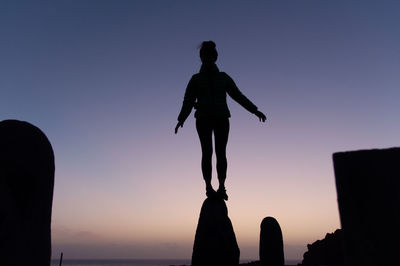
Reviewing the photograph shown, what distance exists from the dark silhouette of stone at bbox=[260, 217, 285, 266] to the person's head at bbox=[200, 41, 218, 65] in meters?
8.03

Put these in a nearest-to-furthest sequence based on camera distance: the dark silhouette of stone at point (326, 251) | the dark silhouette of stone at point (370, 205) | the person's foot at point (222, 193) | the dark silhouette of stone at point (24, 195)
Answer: the dark silhouette of stone at point (370, 205)
the dark silhouette of stone at point (24, 195)
the person's foot at point (222, 193)
the dark silhouette of stone at point (326, 251)

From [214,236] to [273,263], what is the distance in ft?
22.9

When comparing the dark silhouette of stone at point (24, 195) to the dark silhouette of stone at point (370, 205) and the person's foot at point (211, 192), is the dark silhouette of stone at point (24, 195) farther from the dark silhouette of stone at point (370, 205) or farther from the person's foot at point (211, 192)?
the dark silhouette of stone at point (370, 205)

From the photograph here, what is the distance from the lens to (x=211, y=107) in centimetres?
660

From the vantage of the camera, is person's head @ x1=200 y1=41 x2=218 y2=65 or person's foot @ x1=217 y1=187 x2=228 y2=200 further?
person's head @ x1=200 y1=41 x2=218 y2=65

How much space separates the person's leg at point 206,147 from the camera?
21.5 ft

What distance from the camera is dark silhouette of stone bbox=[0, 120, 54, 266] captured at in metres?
3.94

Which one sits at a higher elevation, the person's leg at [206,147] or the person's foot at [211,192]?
the person's leg at [206,147]

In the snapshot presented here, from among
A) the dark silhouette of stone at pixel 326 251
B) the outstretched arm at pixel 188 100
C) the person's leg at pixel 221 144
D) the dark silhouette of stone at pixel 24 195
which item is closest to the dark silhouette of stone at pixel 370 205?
the dark silhouette of stone at pixel 24 195

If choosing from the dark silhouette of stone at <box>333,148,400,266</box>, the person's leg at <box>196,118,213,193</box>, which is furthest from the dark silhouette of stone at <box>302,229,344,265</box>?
the dark silhouette of stone at <box>333,148,400,266</box>

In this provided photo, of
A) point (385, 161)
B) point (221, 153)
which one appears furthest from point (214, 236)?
point (385, 161)

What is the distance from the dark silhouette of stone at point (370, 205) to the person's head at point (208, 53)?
164 inches

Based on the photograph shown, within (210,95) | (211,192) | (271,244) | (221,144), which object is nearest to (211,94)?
(210,95)

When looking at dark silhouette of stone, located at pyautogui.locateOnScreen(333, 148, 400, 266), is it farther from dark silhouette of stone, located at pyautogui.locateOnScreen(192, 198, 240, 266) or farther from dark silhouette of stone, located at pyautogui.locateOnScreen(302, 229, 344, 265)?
dark silhouette of stone, located at pyautogui.locateOnScreen(302, 229, 344, 265)
